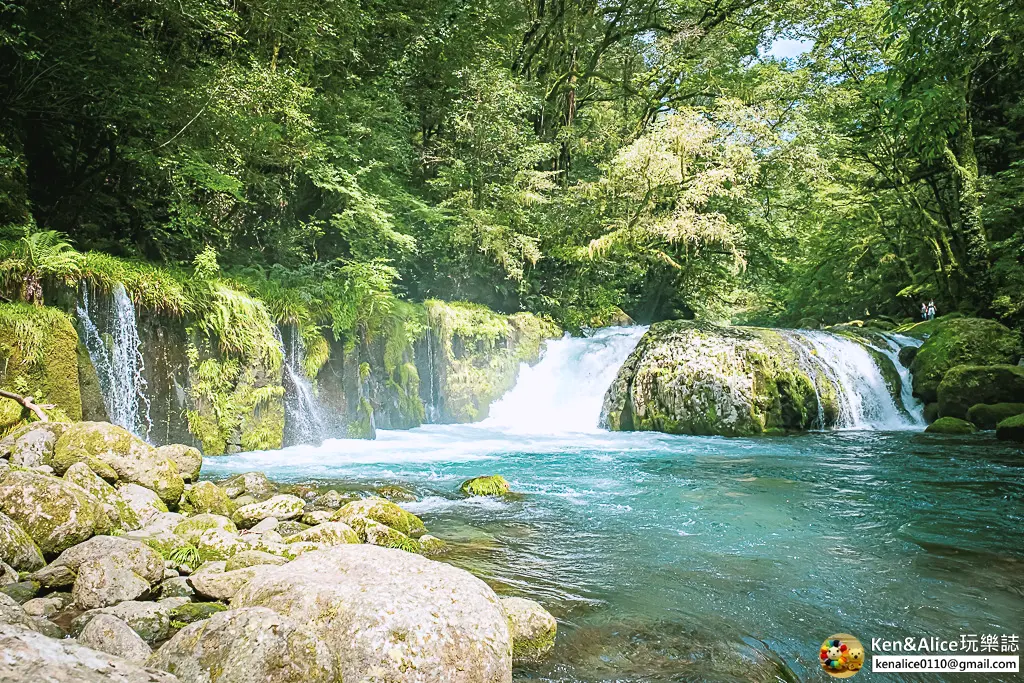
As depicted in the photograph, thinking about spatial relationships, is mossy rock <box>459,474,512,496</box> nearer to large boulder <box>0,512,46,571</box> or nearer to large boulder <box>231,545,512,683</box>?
large boulder <box>231,545,512,683</box>

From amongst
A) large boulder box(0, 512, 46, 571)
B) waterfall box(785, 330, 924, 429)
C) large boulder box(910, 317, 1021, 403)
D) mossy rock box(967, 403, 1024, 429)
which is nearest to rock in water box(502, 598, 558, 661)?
large boulder box(0, 512, 46, 571)

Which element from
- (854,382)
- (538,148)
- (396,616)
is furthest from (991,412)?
(396,616)

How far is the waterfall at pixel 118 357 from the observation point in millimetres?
7590

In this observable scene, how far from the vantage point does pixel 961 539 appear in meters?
5.29

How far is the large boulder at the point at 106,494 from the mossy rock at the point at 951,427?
13.0m

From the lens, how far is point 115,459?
5.44 metres

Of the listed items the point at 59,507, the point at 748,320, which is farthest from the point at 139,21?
the point at 748,320

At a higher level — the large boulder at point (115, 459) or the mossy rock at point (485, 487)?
the large boulder at point (115, 459)

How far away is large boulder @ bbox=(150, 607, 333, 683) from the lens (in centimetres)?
251

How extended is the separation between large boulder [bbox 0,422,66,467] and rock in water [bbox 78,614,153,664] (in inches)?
110

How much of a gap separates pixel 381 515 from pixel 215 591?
5.39 feet

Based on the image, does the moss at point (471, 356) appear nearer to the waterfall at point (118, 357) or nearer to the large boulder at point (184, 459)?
the waterfall at point (118, 357)

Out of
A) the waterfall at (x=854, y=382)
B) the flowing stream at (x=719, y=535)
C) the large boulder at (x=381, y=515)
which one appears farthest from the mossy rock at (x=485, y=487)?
the waterfall at (x=854, y=382)

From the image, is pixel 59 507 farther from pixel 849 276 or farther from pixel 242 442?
pixel 849 276
